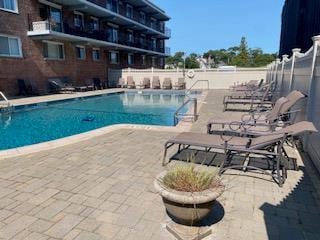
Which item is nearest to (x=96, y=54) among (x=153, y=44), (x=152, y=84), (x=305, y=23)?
(x=152, y=84)

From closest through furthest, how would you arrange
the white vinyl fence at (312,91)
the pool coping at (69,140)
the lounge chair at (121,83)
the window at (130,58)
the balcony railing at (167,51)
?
the white vinyl fence at (312,91) < the pool coping at (69,140) < the lounge chair at (121,83) < the window at (130,58) < the balcony railing at (167,51)

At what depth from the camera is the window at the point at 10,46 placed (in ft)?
46.2

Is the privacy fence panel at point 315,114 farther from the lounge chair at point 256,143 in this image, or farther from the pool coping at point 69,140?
the pool coping at point 69,140

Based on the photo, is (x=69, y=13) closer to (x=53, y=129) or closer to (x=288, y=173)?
(x=53, y=129)

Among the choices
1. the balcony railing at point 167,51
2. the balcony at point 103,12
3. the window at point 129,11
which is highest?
the window at point 129,11

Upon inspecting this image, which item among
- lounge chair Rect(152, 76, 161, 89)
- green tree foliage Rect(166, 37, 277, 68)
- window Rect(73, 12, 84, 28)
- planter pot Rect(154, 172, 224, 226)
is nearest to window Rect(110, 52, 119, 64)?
window Rect(73, 12, 84, 28)

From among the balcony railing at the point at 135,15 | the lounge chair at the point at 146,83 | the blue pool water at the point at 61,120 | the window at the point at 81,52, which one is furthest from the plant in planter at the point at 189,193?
the balcony railing at the point at 135,15

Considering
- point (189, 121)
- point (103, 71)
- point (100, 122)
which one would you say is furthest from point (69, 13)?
point (189, 121)

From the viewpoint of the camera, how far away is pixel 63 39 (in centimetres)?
1795

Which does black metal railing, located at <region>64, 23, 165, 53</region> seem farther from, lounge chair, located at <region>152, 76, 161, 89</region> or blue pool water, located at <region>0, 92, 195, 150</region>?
blue pool water, located at <region>0, 92, 195, 150</region>

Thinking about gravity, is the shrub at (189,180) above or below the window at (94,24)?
below

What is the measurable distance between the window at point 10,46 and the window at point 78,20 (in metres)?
6.04

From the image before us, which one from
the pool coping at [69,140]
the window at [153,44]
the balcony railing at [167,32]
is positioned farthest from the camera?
the balcony railing at [167,32]

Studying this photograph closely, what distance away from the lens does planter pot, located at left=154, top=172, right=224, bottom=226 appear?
220cm
